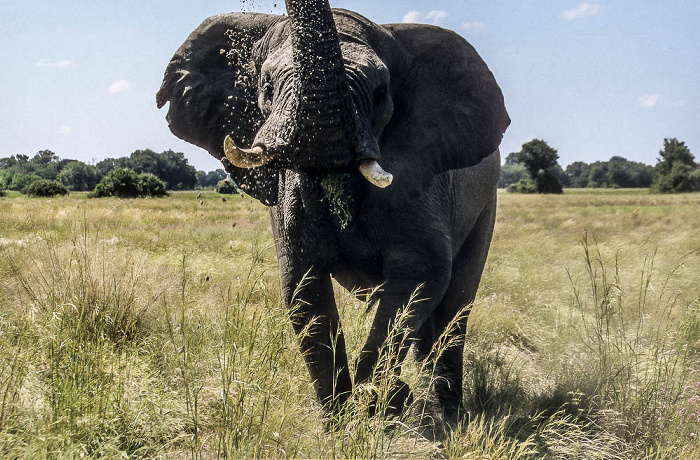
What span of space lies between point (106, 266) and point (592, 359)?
5.04 meters

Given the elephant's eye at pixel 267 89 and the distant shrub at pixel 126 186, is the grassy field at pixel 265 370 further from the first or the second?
the distant shrub at pixel 126 186

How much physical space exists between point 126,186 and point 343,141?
188 feet

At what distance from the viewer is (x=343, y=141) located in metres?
2.84

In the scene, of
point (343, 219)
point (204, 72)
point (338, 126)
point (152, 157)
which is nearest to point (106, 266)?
point (204, 72)

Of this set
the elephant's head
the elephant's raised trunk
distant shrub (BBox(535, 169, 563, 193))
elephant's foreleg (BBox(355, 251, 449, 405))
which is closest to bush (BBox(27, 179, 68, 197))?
the elephant's head

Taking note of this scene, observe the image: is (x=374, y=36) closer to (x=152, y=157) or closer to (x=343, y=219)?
(x=343, y=219)

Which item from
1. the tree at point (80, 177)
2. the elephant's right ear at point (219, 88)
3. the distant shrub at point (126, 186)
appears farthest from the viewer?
the tree at point (80, 177)

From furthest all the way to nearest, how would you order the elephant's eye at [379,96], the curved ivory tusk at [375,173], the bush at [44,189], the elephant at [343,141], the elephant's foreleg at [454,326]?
the bush at [44,189] → the elephant's foreleg at [454,326] → the elephant's eye at [379,96] → the elephant at [343,141] → the curved ivory tusk at [375,173]

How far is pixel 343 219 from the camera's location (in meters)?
3.26

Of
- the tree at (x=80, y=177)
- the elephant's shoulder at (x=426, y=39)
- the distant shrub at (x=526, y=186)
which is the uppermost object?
the tree at (x=80, y=177)

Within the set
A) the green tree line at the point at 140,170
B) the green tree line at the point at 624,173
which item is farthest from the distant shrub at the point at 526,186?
the green tree line at the point at 140,170

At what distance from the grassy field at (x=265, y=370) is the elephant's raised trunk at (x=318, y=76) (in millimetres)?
873

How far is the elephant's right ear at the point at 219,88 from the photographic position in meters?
3.95

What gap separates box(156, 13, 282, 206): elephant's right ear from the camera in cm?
395
